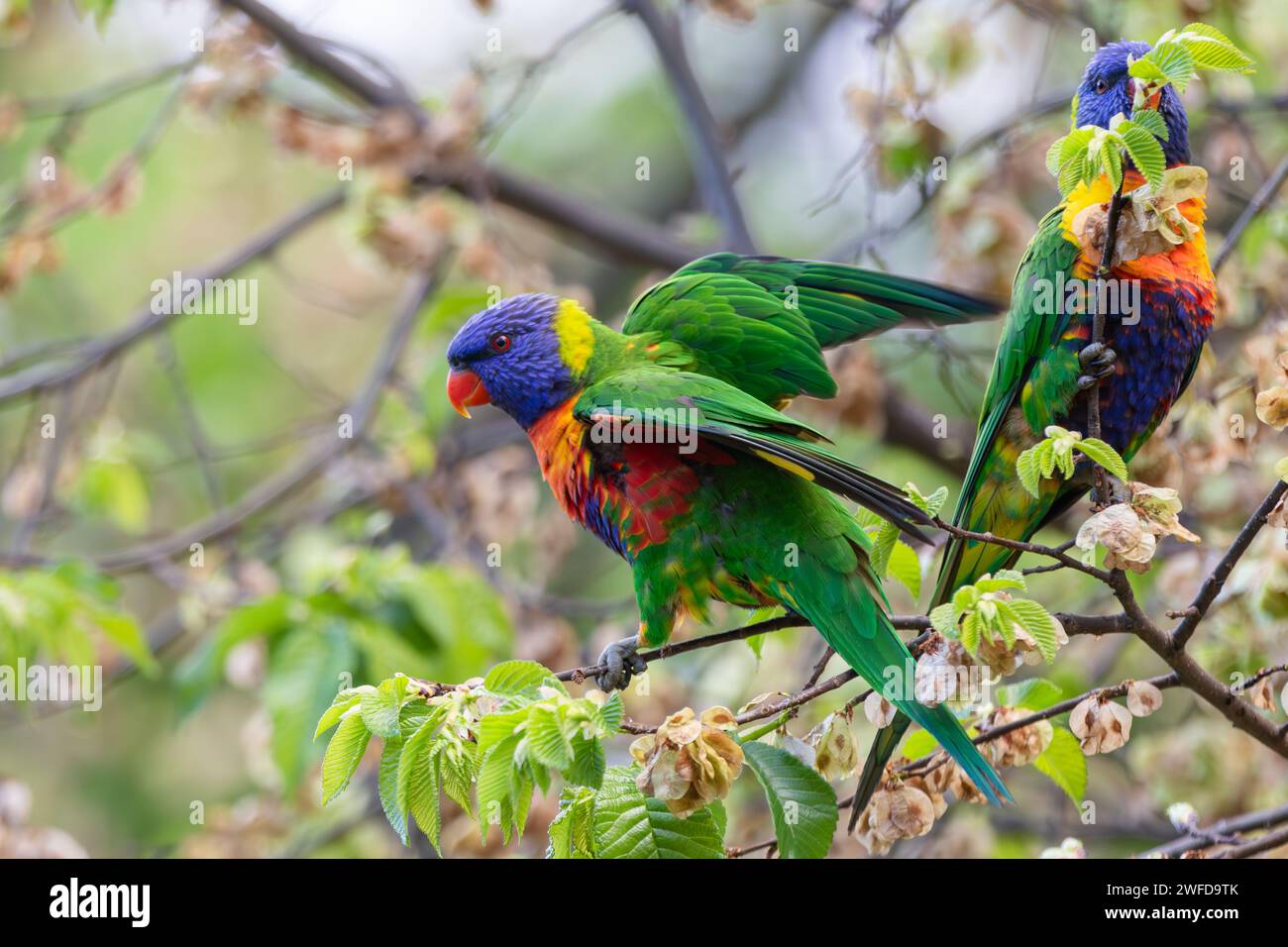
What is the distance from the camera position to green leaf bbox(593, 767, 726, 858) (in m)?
1.74

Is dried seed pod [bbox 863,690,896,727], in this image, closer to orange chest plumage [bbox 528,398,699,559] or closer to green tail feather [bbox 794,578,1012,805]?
green tail feather [bbox 794,578,1012,805]

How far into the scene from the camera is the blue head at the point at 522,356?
2.40 m

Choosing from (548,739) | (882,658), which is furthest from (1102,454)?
(548,739)

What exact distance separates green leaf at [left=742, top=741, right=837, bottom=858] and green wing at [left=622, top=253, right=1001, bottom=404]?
71 centimetres

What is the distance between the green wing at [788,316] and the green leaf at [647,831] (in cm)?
82

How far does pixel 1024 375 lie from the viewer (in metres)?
2.34

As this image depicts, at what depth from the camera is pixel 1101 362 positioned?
2133mm

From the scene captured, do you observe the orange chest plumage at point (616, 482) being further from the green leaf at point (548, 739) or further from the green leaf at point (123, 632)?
the green leaf at point (123, 632)

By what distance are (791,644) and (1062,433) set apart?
9.56 ft

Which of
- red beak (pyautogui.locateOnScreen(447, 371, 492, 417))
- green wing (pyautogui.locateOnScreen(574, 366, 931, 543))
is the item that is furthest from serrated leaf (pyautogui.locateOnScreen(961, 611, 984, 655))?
red beak (pyautogui.locateOnScreen(447, 371, 492, 417))

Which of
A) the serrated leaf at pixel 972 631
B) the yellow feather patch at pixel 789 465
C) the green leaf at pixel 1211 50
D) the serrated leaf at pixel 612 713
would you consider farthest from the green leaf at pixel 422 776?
the green leaf at pixel 1211 50

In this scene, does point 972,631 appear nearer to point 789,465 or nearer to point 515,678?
point 789,465
